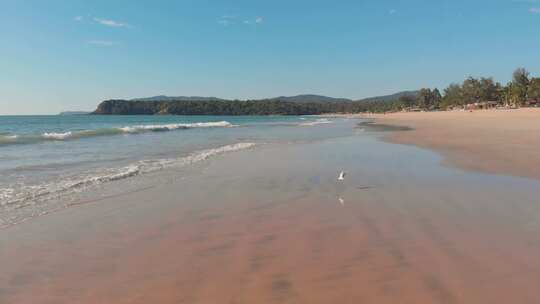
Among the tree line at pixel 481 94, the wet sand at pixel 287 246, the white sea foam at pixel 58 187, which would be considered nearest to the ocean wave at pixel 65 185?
the white sea foam at pixel 58 187

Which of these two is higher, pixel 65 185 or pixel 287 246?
pixel 65 185

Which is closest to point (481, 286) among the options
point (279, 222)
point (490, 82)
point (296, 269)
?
point (296, 269)

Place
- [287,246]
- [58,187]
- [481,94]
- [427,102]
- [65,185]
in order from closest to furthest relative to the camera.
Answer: [287,246] < [58,187] < [65,185] < [481,94] < [427,102]

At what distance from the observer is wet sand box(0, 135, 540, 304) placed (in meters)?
3.30

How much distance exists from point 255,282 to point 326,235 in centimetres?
157

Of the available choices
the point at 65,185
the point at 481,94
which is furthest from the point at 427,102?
the point at 65,185

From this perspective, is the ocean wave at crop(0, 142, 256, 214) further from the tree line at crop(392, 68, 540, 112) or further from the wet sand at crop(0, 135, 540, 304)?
the tree line at crop(392, 68, 540, 112)

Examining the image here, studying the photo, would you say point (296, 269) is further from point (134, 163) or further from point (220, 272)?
point (134, 163)

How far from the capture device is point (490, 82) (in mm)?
105812

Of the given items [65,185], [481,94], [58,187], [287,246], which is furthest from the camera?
[481,94]

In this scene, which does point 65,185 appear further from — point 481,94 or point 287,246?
point 481,94

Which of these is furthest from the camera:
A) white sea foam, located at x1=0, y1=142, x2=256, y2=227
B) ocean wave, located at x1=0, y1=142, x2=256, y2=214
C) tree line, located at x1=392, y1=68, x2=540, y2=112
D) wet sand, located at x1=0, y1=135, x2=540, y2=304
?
tree line, located at x1=392, y1=68, x2=540, y2=112

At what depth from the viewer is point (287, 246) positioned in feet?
14.5

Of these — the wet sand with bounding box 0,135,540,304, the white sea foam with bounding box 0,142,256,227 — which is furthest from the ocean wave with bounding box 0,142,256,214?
the wet sand with bounding box 0,135,540,304
